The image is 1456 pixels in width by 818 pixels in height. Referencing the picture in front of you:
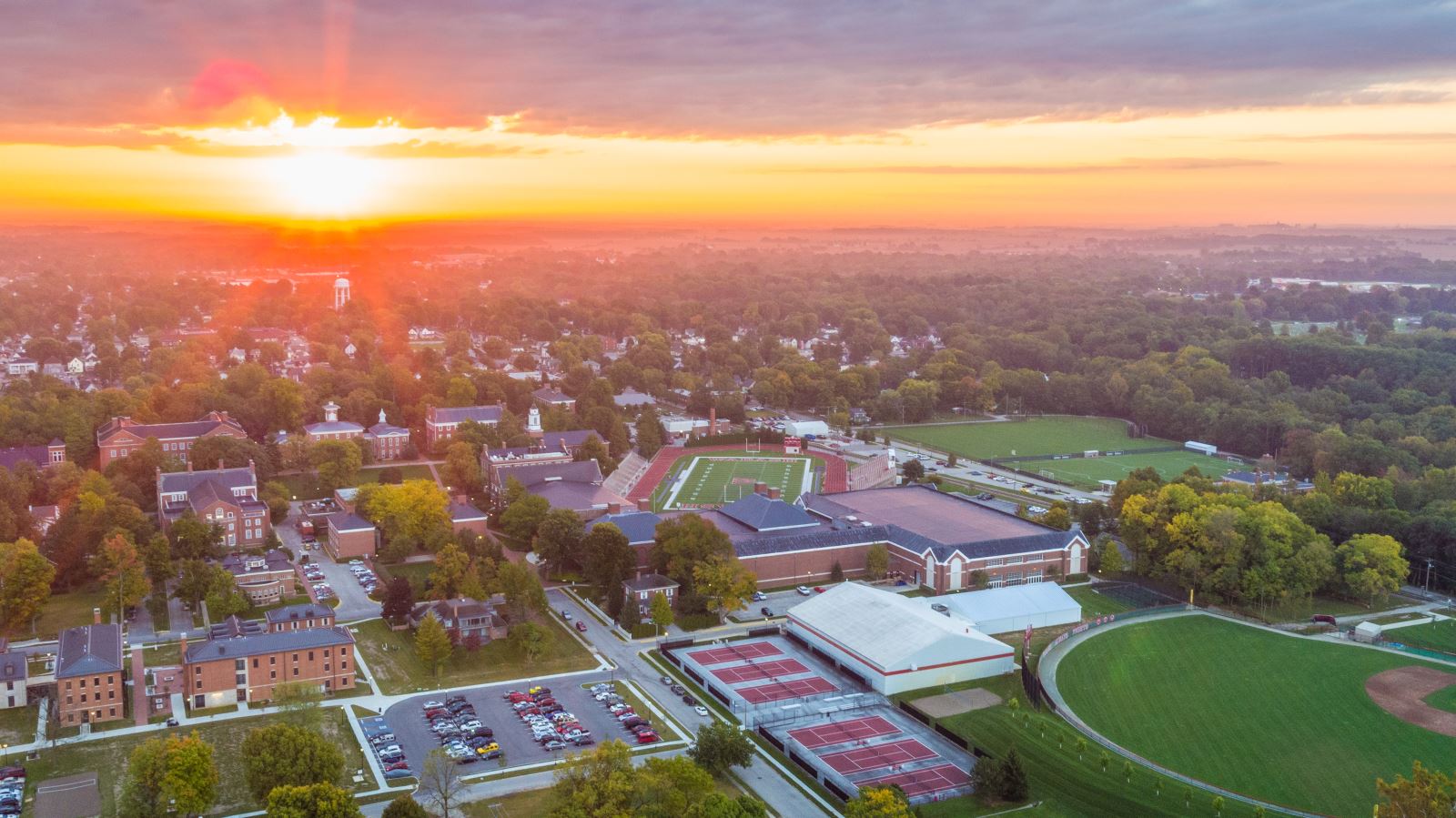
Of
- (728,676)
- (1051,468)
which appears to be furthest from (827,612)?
(1051,468)

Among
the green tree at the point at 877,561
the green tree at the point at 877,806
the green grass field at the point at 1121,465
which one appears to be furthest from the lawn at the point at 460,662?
the green grass field at the point at 1121,465

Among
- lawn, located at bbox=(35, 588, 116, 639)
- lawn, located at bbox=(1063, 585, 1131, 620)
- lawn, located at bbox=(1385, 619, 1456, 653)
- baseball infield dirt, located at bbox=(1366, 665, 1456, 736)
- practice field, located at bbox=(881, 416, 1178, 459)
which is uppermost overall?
lawn, located at bbox=(35, 588, 116, 639)

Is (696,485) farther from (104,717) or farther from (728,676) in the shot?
(104,717)

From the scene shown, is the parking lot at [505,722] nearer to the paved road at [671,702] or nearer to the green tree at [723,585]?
the paved road at [671,702]

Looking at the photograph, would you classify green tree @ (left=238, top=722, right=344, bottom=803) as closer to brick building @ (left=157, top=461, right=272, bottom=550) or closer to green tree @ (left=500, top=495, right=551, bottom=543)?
green tree @ (left=500, top=495, right=551, bottom=543)

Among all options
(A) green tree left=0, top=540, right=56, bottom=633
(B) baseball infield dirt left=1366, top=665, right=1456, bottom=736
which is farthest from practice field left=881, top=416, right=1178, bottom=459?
(A) green tree left=0, top=540, right=56, bottom=633

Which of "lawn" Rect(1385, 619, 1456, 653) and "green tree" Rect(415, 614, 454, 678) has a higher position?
"green tree" Rect(415, 614, 454, 678)

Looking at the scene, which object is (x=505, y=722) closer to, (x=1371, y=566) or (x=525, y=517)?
(x=525, y=517)
